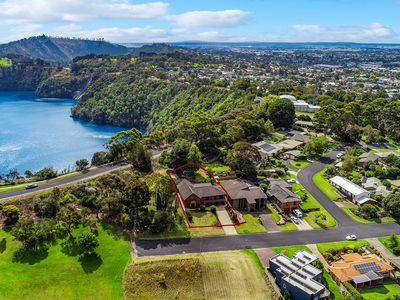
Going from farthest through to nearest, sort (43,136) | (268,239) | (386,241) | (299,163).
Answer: (43,136) < (299,163) < (386,241) < (268,239)

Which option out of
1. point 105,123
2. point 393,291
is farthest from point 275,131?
point 105,123

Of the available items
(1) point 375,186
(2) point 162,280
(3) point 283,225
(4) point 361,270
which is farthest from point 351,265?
(1) point 375,186

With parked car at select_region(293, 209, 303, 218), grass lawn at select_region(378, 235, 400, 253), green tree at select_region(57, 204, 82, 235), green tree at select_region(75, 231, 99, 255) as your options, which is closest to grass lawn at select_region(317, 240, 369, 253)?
grass lawn at select_region(378, 235, 400, 253)

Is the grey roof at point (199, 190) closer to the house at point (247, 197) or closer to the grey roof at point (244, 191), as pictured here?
the grey roof at point (244, 191)

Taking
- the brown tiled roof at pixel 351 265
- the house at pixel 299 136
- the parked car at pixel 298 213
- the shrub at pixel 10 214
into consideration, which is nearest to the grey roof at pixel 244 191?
the parked car at pixel 298 213

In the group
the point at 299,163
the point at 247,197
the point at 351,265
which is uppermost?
the point at 247,197

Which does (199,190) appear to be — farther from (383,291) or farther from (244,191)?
(383,291)
